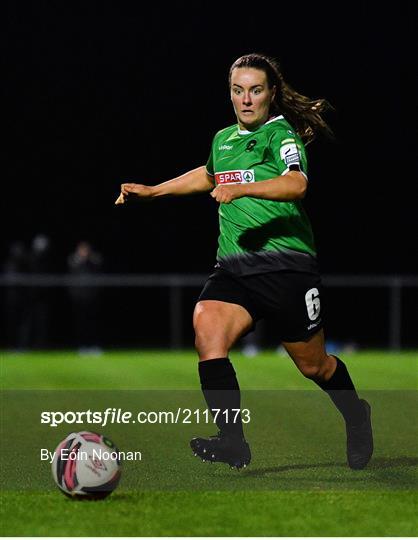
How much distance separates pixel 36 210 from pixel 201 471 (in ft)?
88.2

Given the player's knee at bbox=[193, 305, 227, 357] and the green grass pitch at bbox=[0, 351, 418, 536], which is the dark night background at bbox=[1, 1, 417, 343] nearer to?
the green grass pitch at bbox=[0, 351, 418, 536]

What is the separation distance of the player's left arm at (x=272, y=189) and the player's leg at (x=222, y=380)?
2.81 ft

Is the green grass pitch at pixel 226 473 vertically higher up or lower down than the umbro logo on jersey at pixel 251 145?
lower down

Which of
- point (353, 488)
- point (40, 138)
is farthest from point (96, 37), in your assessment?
point (353, 488)

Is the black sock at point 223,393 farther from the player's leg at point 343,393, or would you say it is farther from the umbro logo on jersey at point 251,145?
the umbro logo on jersey at point 251,145

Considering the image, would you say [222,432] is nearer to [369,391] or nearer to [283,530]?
[283,530]

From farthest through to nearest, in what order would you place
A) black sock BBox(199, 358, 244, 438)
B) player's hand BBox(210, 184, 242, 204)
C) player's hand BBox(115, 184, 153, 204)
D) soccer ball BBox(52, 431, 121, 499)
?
player's hand BBox(115, 184, 153, 204) → black sock BBox(199, 358, 244, 438) → player's hand BBox(210, 184, 242, 204) → soccer ball BBox(52, 431, 121, 499)

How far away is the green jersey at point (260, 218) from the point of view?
688 centimetres

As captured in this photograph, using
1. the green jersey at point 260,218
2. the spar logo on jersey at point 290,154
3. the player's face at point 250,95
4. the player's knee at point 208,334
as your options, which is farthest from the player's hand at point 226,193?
the player's knee at point 208,334

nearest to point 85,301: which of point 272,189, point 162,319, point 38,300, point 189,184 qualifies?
point 38,300

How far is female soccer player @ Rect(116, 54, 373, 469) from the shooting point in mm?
6855

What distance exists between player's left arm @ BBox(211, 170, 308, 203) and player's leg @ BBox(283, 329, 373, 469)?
1.01 metres

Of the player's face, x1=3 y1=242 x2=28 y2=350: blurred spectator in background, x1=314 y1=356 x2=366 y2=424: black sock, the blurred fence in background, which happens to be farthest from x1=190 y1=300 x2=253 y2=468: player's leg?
the blurred fence in background

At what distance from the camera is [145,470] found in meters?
7.16
